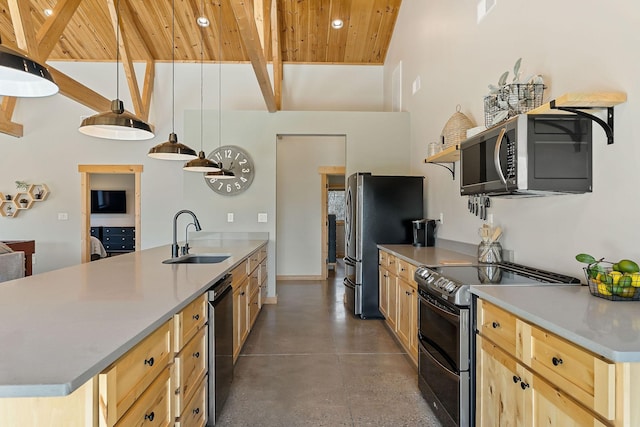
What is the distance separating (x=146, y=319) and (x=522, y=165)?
179 cm

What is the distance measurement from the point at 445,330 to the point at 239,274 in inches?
65.8

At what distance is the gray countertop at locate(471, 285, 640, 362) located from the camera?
1047 mm

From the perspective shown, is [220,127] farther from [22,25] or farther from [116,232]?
[116,232]

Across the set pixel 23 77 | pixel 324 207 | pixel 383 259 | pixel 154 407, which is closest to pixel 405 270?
pixel 383 259

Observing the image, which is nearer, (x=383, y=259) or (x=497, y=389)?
(x=497, y=389)

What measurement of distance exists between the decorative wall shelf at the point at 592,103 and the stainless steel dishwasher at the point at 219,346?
6.42ft

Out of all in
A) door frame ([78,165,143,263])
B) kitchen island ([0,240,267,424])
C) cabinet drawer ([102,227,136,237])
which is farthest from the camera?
cabinet drawer ([102,227,136,237])

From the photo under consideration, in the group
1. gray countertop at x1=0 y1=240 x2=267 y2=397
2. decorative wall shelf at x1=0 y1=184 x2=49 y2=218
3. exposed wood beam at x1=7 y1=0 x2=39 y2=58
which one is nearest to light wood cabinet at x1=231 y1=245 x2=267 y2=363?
gray countertop at x1=0 y1=240 x2=267 y2=397

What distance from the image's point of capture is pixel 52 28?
4.14 metres

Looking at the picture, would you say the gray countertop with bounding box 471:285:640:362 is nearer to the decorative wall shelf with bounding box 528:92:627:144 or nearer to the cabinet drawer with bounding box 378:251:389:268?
the decorative wall shelf with bounding box 528:92:627:144

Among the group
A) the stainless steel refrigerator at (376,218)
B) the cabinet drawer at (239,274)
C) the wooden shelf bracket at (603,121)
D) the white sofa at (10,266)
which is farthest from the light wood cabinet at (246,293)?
the white sofa at (10,266)

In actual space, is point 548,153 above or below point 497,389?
above

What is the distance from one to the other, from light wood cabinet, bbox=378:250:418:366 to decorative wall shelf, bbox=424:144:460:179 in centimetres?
96

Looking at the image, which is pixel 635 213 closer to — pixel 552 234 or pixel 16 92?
pixel 552 234
